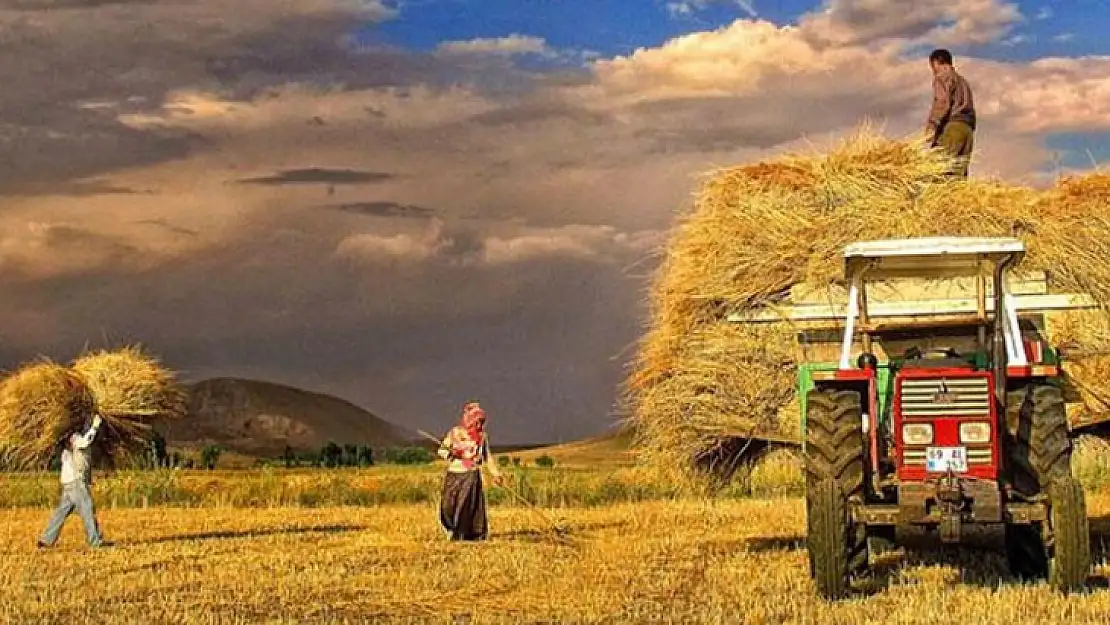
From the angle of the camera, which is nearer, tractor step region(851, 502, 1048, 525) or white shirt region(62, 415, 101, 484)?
tractor step region(851, 502, 1048, 525)

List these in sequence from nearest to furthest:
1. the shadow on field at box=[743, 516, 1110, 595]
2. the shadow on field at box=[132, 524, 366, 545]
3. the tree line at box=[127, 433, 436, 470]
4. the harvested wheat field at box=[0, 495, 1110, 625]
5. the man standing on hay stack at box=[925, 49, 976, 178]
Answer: the harvested wheat field at box=[0, 495, 1110, 625], the shadow on field at box=[743, 516, 1110, 595], the man standing on hay stack at box=[925, 49, 976, 178], the shadow on field at box=[132, 524, 366, 545], the tree line at box=[127, 433, 436, 470]

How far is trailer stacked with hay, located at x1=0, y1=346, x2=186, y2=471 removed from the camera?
18.2 metres

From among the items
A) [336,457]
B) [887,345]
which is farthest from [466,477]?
[336,457]

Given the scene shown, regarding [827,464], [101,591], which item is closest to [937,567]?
[827,464]

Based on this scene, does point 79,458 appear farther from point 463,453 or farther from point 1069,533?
point 1069,533

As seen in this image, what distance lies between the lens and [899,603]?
37.3ft

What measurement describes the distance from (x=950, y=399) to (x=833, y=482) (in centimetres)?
106

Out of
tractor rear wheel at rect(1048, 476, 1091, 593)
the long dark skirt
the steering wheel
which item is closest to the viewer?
tractor rear wheel at rect(1048, 476, 1091, 593)

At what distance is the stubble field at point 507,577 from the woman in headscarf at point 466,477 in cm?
38

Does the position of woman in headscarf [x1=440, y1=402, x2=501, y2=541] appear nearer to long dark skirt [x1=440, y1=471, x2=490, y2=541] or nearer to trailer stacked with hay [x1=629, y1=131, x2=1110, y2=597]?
long dark skirt [x1=440, y1=471, x2=490, y2=541]

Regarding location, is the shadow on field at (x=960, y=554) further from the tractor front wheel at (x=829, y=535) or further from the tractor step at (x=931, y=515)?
the tractor step at (x=931, y=515)

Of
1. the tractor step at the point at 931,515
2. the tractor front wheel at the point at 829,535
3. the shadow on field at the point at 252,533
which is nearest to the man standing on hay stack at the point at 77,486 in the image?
the shadow on field at the point at 252,533

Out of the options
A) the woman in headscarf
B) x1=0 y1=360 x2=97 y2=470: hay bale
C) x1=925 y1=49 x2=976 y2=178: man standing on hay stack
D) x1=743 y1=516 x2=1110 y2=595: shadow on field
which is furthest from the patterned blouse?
x1=925 y1=49 x2=976 y2=178: man standing on hay stack

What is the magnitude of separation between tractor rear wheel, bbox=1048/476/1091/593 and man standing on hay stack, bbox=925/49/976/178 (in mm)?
5490
